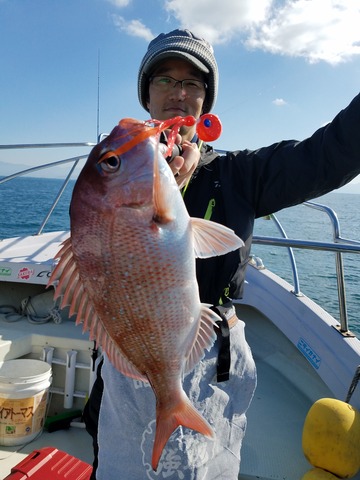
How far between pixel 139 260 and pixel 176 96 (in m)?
0.97

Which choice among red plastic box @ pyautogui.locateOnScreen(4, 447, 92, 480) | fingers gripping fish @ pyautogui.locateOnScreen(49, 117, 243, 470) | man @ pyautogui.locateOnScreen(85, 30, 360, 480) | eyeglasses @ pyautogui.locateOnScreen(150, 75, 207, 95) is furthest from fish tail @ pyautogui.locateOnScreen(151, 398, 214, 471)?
red plastic box @ pyautogui.locateOnScreen(4, 447, 92, 480)

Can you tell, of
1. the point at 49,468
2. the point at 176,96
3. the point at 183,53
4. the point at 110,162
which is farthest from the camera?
the point at 49,468

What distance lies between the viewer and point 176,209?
131 centimetres

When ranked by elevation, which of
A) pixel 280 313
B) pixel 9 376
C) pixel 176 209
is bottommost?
pixel 9 376

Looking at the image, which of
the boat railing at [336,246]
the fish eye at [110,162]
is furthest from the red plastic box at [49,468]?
the fish eye at [110,162]

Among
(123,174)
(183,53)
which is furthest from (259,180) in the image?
(123,174)

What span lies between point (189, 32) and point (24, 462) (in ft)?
9.12

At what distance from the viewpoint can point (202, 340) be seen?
1.47 meters

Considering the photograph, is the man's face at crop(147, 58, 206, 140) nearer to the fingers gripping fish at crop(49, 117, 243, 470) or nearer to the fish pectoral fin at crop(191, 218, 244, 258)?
the fingers gripping fish at crop(49, 117, 243, 470)

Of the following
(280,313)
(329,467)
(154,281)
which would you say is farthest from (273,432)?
(154,281)

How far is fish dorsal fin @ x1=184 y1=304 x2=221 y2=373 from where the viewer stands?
1458 millimetres

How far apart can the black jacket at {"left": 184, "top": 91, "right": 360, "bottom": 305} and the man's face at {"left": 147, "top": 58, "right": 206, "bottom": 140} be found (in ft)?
0.74

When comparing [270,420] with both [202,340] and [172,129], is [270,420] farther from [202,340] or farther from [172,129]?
[172,129]

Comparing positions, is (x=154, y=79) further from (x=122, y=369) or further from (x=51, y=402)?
(x=51, y=402)
